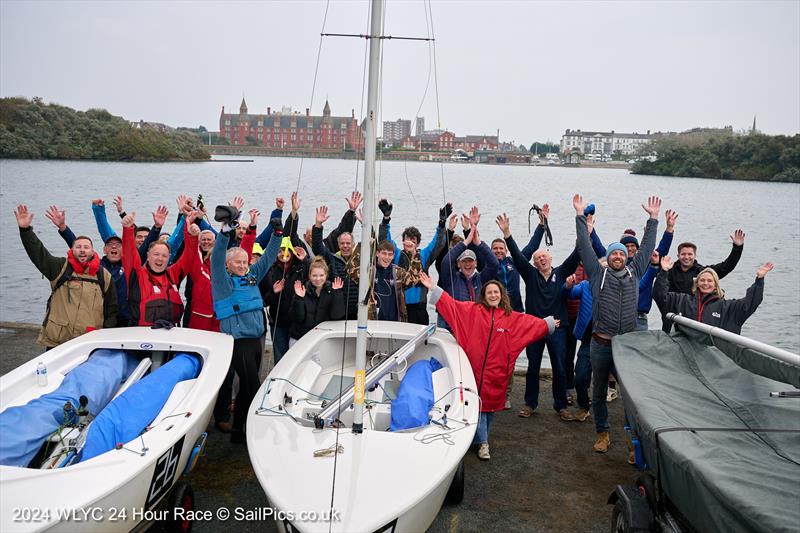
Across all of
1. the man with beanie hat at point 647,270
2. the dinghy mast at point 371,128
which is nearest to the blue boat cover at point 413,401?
the dinghy mast at point 371,128

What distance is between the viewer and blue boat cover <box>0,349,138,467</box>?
12.4 ft

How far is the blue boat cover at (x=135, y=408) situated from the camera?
3.95 m

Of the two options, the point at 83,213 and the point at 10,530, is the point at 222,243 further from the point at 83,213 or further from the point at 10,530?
the point at 83,213

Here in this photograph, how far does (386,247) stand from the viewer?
617cm

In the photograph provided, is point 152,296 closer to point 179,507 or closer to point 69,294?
point 69,294

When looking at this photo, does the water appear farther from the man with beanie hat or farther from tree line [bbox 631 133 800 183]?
tree line [bbox 631 133 800 183]

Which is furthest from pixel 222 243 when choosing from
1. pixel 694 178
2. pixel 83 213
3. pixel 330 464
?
pixel 694 178

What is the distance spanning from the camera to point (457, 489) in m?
4.60

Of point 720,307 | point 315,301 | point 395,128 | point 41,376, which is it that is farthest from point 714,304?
point 395,128

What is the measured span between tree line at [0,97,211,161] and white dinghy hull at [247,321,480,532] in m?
60.9

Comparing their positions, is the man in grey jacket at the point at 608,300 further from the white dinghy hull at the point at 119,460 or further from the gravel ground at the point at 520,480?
the white dinghy hull at the point at 119,460

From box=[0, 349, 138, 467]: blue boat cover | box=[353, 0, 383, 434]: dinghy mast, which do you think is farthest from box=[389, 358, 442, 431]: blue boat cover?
box=[0, 349, 138, 467]: blue boat cover

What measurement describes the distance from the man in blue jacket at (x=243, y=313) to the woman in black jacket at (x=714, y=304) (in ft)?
11.7

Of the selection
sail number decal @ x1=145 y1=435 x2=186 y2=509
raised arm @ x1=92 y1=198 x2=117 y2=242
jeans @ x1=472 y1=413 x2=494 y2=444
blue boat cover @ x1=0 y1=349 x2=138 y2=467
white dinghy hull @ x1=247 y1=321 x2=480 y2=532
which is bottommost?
jeans @ x1=472 y1=413 x2=494 y2=444
